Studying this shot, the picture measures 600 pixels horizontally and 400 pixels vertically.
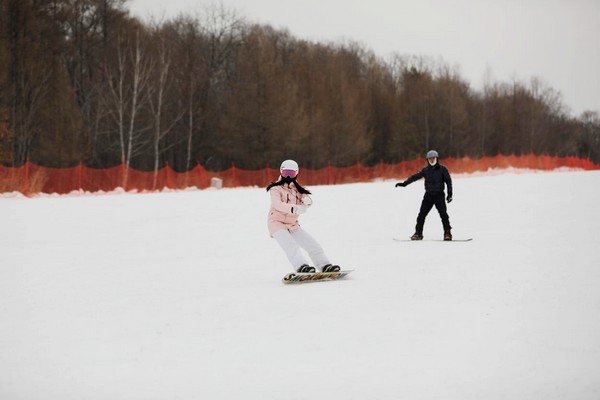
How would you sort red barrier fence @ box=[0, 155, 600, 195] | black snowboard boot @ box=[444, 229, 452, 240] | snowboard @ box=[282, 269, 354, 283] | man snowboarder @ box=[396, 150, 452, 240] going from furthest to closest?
red barrier fence @ box=[0, 155, 600, 195], man snowboarder @ box=[396, 150, 452, 240], black snowboard boot @ box=[444, 229, 452, 240], snowboard @ box=[282, 269, 354, 283]

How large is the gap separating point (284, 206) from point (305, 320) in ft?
7.20

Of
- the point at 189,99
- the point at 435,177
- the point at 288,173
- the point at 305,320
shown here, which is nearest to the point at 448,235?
the point at 435,177

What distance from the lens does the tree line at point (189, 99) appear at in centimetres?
3800

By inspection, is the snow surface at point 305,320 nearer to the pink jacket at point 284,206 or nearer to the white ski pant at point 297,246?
the white ski pant at point 297,246

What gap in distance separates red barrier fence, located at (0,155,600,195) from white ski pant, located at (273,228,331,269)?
18.7 m

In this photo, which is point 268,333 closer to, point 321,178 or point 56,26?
point 321,178

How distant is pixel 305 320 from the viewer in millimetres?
6711

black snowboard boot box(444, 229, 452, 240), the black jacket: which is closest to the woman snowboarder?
black snowboard boot box(444, 229, 452, 240)

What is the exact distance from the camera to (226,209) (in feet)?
69.3

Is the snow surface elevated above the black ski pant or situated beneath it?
situated beneath

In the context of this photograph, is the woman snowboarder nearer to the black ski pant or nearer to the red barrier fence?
the black ski pant

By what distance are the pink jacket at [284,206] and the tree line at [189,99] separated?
25435 mm

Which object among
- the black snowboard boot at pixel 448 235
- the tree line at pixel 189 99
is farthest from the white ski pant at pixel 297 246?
the tree line at pixel 189 99

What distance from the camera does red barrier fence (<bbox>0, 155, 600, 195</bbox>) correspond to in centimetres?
2559
